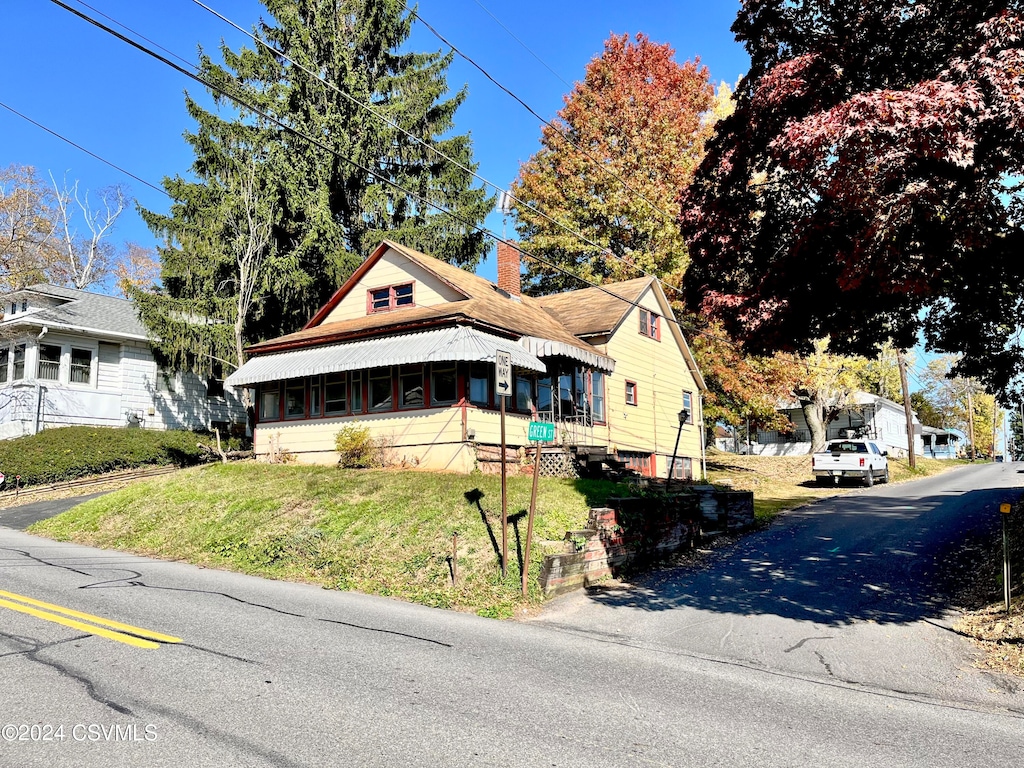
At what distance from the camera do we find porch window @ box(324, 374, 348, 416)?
67.2 feet

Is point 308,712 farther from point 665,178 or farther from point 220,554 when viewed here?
point 665,178

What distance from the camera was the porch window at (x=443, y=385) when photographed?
18.3 metres

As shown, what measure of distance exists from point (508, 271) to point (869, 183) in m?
18.5

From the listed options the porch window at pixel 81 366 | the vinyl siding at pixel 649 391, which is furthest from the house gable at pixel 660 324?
the porch window at pixel 81 366

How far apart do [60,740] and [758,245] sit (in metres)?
9.61

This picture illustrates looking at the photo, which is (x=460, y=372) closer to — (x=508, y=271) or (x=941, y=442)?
(x=508, y=271)

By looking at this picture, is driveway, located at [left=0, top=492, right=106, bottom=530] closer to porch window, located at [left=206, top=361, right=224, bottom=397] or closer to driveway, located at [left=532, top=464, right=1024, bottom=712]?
porch window, located at [left=206, top=361, right=224, bottom=397]

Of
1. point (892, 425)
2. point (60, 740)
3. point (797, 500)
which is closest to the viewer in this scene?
point (60, 740)

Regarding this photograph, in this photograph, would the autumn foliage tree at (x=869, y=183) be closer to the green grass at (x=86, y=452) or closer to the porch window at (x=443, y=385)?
the porch window at (x=443, y=385)

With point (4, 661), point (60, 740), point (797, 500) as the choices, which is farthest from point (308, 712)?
point (797, 500)

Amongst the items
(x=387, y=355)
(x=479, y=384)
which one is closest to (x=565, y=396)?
(x=479, y=384)

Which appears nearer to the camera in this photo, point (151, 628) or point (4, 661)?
point (4, 661)

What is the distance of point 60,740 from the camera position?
467 cm

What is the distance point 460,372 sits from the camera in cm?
1819
